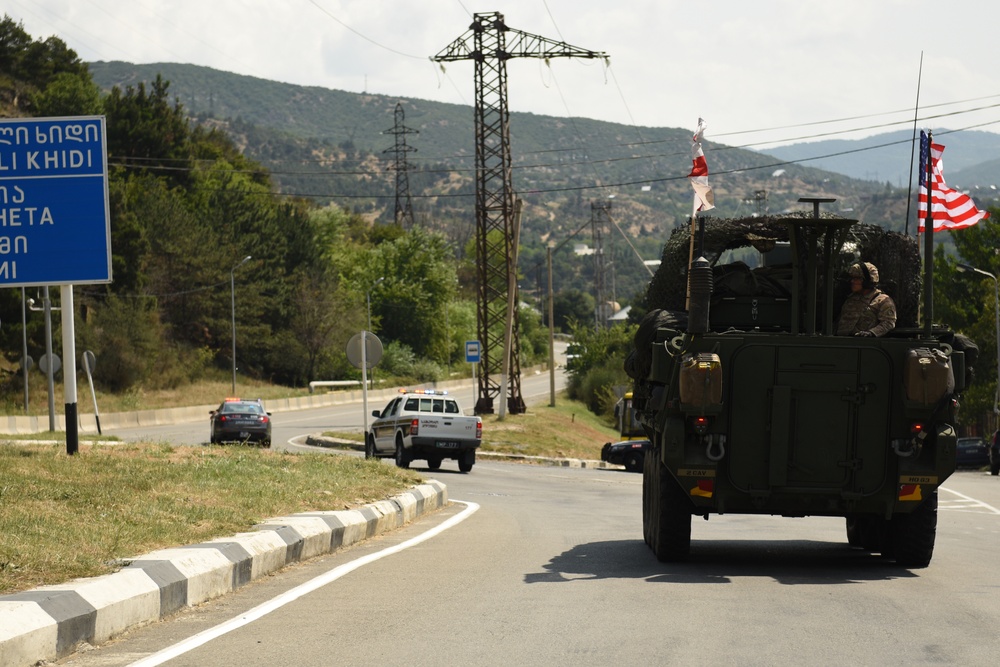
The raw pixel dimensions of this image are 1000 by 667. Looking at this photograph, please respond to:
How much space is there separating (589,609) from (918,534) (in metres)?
4.46

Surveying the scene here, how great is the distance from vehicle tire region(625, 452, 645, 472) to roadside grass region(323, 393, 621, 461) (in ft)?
17.0

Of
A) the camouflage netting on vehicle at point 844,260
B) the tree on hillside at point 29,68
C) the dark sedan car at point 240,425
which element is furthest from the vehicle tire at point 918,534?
the tree on hillside at point 29,68

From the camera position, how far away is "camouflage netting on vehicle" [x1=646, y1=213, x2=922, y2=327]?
13344 millimetres

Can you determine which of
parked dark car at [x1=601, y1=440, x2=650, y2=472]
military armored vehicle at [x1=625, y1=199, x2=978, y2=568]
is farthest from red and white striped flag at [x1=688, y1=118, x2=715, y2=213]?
parked dark car at [x1=601, y1=440, x2=650, y2=472]

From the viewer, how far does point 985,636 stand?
26.0 ft

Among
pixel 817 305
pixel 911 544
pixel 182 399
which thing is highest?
pixel 817 305

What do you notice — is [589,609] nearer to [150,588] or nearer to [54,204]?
[150,588]

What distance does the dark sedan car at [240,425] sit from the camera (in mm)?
39969

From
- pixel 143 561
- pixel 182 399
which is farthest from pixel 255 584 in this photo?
pixel 182 399

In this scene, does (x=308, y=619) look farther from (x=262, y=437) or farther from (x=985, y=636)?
(x=262, y=437)

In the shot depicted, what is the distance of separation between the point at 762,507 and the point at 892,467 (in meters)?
1.19

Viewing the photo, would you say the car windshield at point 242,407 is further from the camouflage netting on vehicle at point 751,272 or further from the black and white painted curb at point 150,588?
the camouflage netting on vehicle at point 751,272

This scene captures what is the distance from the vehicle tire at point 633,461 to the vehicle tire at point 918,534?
93.3 feet

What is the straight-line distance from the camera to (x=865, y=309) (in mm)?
12062
